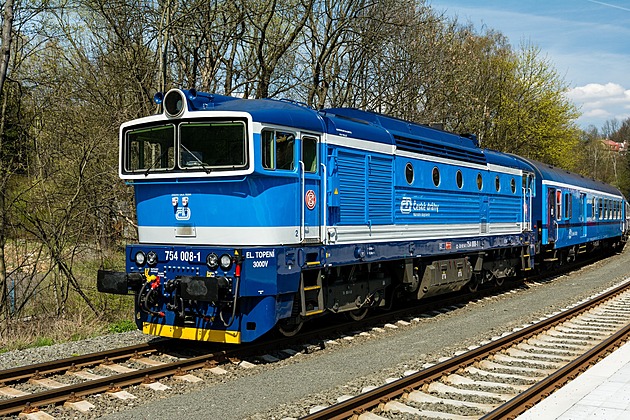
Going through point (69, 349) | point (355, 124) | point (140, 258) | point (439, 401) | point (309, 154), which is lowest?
point (439, 401)

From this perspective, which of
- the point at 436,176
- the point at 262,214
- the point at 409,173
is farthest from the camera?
the point at 436,176

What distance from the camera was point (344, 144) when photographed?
9789mm

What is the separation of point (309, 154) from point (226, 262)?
2105mm

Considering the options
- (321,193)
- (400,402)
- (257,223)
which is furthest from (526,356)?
(257,223)

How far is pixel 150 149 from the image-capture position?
909cm

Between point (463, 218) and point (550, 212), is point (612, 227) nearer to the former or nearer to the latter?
point (550, 212)

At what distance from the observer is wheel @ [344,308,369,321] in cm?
1123

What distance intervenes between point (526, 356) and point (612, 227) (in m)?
24.7

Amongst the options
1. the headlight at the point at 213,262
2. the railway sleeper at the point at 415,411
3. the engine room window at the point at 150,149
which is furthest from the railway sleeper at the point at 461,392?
the engine room window at the point at 150,149

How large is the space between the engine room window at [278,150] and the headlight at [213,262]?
4.52 ft

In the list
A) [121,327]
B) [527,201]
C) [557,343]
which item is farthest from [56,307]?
[527,201]

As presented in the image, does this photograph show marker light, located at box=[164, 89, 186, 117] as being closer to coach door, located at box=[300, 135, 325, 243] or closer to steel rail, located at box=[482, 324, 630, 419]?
coach door, located at box=[300, 135, 325, 243]

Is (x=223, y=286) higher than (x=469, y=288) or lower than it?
higher

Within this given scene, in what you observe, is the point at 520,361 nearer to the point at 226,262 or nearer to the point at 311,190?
the point at 311,190
